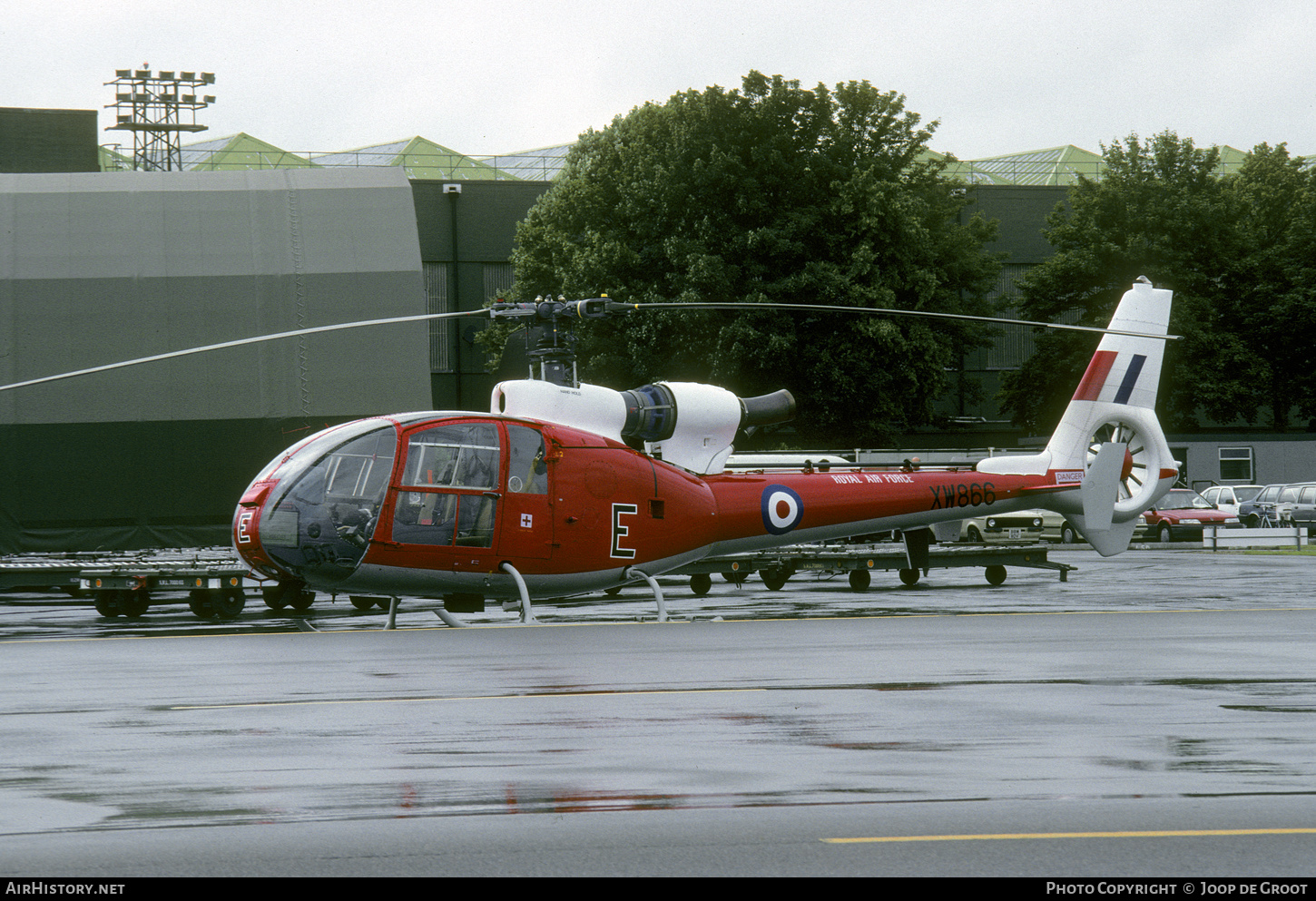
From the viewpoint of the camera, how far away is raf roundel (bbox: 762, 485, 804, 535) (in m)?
17.5

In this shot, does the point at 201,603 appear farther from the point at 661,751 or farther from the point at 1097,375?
the point at 1097,375

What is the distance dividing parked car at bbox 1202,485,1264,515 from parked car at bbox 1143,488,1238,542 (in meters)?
1.10

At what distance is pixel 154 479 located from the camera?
21.7 meters

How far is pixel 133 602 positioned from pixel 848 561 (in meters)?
11.7

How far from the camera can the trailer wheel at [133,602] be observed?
19.3 m

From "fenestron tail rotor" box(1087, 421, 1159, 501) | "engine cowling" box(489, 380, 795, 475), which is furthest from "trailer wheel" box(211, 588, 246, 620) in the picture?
"fenestron tail rotor" box(1087, 421, 1159, 501)

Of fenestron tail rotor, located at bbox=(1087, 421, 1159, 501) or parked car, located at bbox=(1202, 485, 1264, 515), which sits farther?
parked car, located at bbox=(1202, 485, 1264, 515)

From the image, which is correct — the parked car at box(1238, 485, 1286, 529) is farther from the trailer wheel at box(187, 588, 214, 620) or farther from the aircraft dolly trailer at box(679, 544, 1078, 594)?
the trailer wheel at box(187, 588, 214, 620)

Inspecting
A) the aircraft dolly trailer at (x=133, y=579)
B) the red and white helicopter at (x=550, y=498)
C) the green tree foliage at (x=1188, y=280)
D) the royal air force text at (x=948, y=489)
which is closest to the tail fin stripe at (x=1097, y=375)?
the red and white helicopter at (x=550, y=498)

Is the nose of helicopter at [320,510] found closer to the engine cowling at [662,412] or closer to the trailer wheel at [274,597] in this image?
the engine cowling at [662,412]

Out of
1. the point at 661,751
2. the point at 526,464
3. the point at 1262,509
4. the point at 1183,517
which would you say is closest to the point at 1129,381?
the point at 526,464

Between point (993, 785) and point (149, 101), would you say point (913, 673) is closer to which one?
point (993, 785)

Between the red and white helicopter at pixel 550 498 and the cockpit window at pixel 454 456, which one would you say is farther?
the cockpit window at pixel 454 456

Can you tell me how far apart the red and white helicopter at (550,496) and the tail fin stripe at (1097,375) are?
7.20 feet
